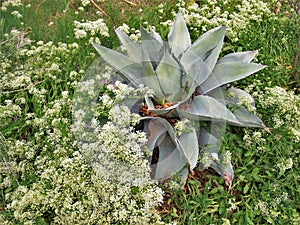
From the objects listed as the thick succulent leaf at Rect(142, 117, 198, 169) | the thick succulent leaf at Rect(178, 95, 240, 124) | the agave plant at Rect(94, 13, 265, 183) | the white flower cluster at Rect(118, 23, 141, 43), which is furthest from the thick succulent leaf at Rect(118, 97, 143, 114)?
the white flower cluster at Rect(118, 23, 141, 43)

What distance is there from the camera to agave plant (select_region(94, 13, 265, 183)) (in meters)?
2.52

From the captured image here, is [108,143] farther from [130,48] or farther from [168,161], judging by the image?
[130,48]

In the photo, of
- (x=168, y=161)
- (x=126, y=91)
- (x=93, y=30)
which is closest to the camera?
(x=126, y=91)

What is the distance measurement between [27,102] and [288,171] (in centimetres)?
165

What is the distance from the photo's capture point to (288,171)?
269 cm

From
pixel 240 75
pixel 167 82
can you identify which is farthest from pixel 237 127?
pixel 167 82

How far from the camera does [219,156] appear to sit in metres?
2.60

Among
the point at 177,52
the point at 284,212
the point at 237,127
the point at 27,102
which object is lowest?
the point at 284,212

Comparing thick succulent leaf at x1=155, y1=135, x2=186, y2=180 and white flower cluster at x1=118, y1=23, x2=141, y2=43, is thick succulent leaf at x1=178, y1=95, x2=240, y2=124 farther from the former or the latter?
white flower cluster at x1=118, y1=23, x2=141, y2=43

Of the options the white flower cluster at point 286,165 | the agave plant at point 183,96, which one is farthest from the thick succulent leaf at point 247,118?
the white flower cluster at point 286,165

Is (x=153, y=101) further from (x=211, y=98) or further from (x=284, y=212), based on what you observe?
(x=284, y=212)

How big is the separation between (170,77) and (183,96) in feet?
0.44

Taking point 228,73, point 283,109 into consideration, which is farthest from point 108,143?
point 283,109

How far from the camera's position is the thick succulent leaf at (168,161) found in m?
2.52
